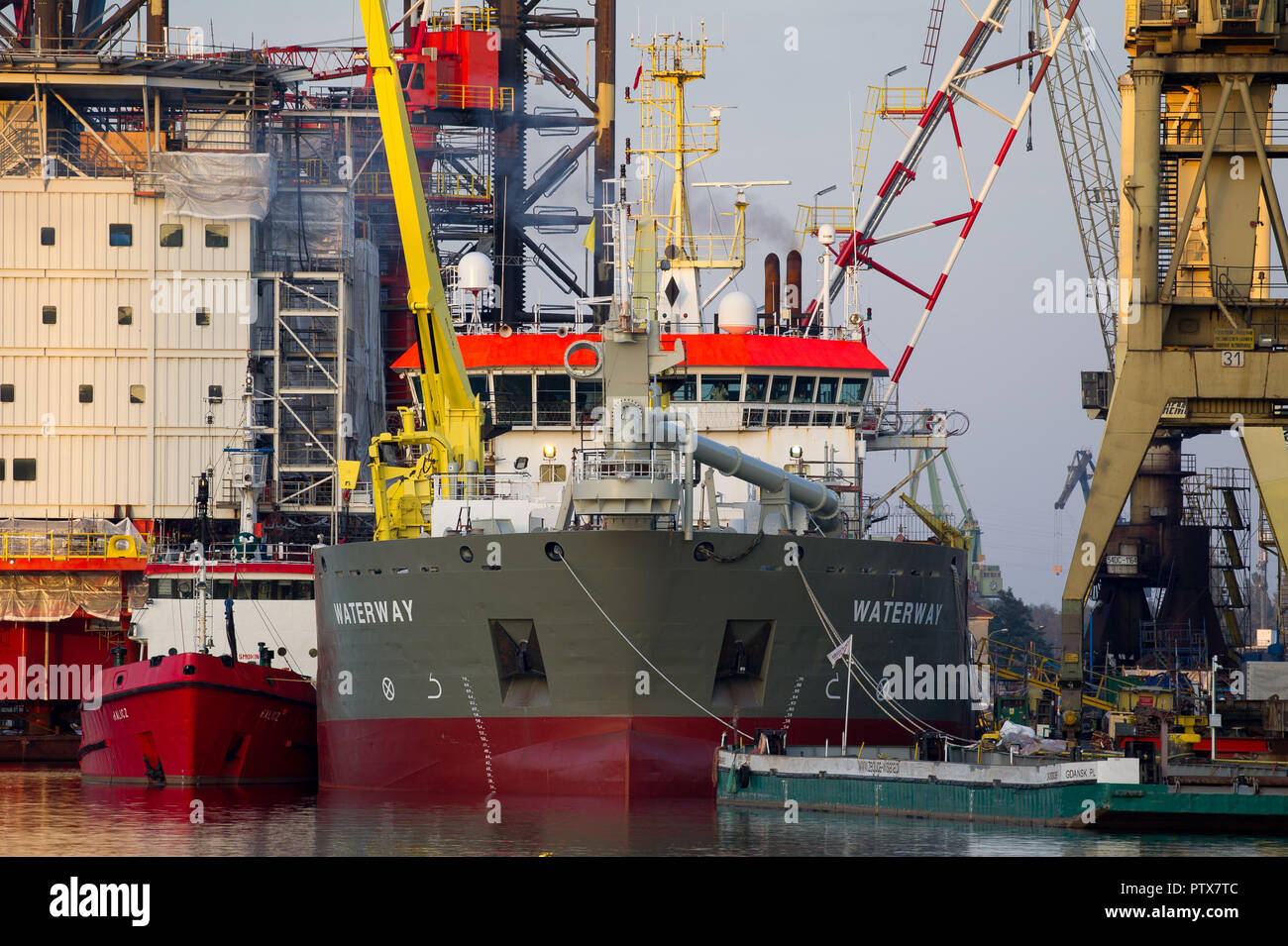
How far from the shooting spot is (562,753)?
109 ft

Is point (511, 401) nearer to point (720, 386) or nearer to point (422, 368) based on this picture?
point (422, 368)

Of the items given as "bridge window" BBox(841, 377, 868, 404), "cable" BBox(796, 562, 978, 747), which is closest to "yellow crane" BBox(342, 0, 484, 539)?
"bridge window" BBox(841, 377, 868, 404)

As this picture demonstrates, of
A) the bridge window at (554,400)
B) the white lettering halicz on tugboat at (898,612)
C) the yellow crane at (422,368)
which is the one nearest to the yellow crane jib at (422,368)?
the yellow crane at (422,368)

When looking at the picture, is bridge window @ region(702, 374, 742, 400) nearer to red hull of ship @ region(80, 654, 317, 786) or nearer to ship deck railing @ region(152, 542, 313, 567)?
red hull of ship @ region(80, 654, 317, 786)

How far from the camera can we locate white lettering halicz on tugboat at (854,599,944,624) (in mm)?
35344

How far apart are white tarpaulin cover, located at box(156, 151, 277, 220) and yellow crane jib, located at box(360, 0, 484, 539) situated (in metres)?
17.0

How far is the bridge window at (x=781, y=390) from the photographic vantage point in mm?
42156

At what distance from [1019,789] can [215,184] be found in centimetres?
3646

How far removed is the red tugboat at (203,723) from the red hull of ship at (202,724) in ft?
0.07

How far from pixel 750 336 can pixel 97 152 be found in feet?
90.4

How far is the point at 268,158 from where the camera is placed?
58.1m

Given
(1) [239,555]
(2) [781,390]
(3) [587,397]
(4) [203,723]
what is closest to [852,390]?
(2) [781,390]

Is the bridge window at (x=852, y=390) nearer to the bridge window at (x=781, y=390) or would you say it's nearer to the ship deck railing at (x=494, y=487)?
the bridge window at (x=781, y=390)
